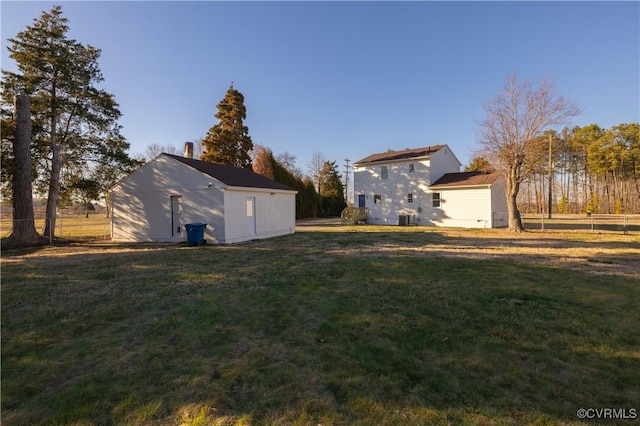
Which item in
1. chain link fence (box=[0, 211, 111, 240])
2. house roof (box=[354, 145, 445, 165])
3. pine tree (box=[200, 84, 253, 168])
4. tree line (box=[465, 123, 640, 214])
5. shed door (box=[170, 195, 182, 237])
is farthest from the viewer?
tree line (box=[465, 123, 640, 214])

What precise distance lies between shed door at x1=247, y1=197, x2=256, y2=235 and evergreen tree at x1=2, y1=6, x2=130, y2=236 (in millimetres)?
8143

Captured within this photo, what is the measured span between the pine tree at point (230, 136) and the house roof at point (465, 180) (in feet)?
59.7


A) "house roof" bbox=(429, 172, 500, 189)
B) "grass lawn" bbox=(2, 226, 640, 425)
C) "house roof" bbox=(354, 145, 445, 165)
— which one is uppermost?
"house roof" bbox=(354, 145, 445, 165)

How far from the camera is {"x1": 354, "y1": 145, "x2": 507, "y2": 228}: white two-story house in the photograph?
23.2 m

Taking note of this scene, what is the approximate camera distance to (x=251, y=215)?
1605 cm

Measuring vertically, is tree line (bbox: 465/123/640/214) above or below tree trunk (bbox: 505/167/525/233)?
above

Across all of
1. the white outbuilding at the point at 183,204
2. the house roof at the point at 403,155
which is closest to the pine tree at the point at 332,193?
the house roof at the point at 403,155

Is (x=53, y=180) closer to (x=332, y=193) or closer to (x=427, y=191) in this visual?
Answer: (x=427, y=191)

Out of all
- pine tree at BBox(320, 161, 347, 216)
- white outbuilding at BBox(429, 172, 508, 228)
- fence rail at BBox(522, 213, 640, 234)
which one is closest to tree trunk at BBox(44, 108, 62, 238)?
white outbuilding at BBox(429, 172, 508, 228)

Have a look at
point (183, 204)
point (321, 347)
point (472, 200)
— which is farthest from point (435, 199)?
point (321, 347)

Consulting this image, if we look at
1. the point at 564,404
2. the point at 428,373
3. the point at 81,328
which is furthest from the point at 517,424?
the point at 81,328

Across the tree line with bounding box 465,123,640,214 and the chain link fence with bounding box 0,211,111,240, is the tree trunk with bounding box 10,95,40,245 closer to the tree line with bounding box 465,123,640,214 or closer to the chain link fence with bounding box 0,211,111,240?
the chain link fence with bounding box 0,211,111,240

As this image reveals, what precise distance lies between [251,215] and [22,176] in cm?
1013

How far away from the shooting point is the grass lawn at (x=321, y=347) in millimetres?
2729
